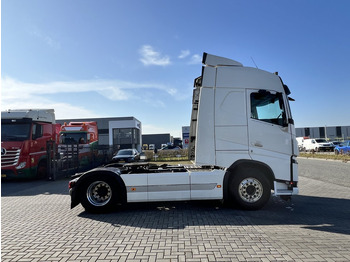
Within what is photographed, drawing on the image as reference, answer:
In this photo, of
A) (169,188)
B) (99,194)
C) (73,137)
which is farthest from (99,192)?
(73,137)

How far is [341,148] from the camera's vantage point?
1040 inches

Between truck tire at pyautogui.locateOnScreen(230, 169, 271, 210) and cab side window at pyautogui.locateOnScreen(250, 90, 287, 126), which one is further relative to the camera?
cab side window at pyautogui.locateOnScreen(250, 90, 287, 126)

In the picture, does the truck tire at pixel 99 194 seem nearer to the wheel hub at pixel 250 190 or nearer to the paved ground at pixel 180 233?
the paved ground at pixel 180 233

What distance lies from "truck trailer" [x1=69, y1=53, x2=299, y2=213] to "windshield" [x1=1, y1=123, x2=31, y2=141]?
7.19 metres

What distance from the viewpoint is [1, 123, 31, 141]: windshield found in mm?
11266

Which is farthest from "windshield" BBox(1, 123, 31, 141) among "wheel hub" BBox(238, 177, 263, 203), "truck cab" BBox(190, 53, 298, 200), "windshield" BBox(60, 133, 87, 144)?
"wheel hub" BBox(238, 177, 263, 203)

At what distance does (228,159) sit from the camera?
19.5 feet

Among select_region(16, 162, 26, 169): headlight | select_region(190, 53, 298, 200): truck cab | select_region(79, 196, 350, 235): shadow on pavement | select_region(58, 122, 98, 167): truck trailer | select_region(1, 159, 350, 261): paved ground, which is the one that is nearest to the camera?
select_region(1, 159, 350, 261): paved ground

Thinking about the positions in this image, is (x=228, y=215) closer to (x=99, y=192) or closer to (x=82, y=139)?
(x=99, y=192)

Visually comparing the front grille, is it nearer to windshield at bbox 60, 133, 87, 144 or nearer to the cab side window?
windshield at bbox 60, 133, 87, 144

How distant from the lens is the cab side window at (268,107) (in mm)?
6059

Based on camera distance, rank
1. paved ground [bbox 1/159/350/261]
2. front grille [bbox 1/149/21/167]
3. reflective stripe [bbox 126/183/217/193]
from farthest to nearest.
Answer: front grille [bbox 1/149/21/167] → reflective stripe [bbox 126/183/217/193] → paved ground [bbox 1/159/350/261]

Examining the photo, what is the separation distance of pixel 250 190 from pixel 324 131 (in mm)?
72202

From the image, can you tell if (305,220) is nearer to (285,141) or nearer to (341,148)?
→ (285,141)
